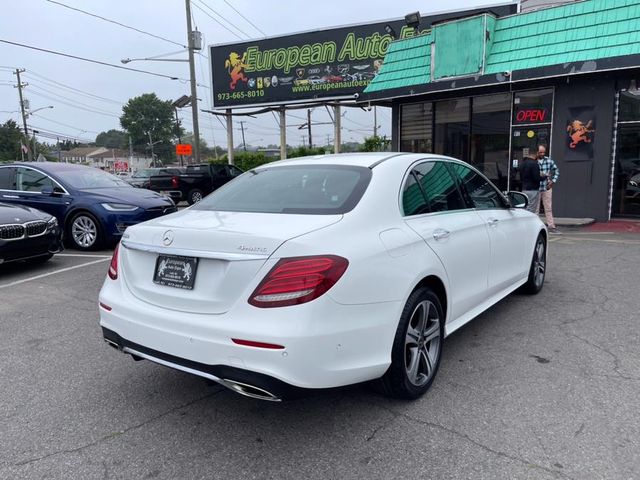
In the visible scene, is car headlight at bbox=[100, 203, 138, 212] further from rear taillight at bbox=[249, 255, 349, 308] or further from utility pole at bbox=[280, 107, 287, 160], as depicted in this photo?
utility pole at bbox=[280, 107, 287, 160]

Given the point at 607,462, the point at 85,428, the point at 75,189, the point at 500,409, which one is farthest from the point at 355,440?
the point at 75,189

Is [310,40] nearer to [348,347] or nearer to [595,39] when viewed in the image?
[595,39]

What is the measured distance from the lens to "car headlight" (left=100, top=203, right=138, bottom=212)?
881 cm

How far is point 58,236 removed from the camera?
25.4 ft

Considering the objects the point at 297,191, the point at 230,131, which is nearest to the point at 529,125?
the point at 297,191

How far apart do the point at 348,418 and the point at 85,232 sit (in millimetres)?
7481

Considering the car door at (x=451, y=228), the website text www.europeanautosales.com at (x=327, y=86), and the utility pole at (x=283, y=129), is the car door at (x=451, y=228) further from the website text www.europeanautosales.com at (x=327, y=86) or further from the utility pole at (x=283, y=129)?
the utility pole at (x=283, y=129)

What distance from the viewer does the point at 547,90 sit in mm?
12289

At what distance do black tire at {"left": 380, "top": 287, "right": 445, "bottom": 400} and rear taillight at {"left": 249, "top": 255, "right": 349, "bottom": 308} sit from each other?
0.68 metres

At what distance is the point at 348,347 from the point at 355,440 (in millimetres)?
600

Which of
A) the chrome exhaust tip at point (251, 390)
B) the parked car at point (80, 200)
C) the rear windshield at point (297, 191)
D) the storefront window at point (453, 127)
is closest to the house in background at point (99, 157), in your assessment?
the storefront window at point (453, 127)

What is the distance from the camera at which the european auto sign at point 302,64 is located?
2073 centimetres

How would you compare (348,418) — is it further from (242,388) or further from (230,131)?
(230,131)

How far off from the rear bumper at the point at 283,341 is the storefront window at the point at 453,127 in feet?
39.8
